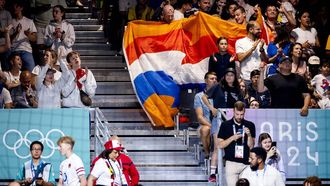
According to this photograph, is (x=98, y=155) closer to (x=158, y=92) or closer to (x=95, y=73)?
(x=158, y=92)

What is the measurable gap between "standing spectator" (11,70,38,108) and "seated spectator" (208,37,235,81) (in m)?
2.88

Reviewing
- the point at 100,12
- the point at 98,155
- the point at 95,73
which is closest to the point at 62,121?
the point at 98,155

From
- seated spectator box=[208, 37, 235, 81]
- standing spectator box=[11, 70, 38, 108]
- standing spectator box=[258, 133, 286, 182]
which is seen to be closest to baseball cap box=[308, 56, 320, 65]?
seated spectator box=[208, 37, 235, 81]

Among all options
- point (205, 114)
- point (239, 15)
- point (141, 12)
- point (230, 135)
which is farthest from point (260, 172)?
point (141, 12)

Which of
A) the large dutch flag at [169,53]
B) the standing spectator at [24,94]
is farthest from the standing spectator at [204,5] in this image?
the standing spectator at [24,94]

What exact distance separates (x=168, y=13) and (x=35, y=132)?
384 centimetres

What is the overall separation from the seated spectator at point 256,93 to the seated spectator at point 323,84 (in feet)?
4.18

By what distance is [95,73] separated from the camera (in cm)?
2692

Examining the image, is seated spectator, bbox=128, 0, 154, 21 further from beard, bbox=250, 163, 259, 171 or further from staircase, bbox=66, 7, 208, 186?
beard, bbox=250, 163, 259, 171

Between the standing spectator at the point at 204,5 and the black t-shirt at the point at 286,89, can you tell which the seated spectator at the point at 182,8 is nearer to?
the standing spectator at the point at 204,5

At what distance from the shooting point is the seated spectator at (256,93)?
2339cm

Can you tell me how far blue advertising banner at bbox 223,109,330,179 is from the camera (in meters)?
23.0

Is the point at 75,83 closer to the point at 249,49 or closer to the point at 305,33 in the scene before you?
the point at 249,49

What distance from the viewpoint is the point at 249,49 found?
24578mm
